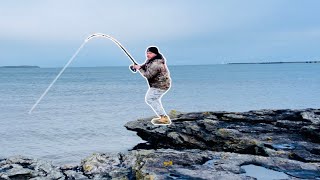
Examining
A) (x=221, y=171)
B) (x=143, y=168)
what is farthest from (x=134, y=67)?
(x=221, y=171)

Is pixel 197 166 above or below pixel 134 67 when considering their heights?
below

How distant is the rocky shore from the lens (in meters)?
13.3

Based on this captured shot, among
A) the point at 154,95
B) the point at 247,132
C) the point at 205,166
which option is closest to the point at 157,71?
the point at 154,95

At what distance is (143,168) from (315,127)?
1194cm

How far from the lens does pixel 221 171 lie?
13.0 m

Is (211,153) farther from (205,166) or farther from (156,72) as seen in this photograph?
(156,72)

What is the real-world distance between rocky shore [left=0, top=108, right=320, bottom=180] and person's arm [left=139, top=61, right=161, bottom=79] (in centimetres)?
282

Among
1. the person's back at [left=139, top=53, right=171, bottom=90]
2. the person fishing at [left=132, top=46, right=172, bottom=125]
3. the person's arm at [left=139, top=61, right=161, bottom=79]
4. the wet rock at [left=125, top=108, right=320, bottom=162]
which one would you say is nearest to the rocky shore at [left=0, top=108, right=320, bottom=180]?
the wet rock at [left=125, top=108, right=320, bottom=162]

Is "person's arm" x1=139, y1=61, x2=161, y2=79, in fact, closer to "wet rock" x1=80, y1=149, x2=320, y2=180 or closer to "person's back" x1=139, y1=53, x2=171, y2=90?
"person's back" x1=139, y1=53, x2=171, y2=90

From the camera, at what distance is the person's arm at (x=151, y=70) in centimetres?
1360

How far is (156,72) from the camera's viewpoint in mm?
13727

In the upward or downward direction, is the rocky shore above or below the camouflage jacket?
below

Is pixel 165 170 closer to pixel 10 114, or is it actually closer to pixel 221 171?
pixel 221 171

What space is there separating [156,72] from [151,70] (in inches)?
7.2
